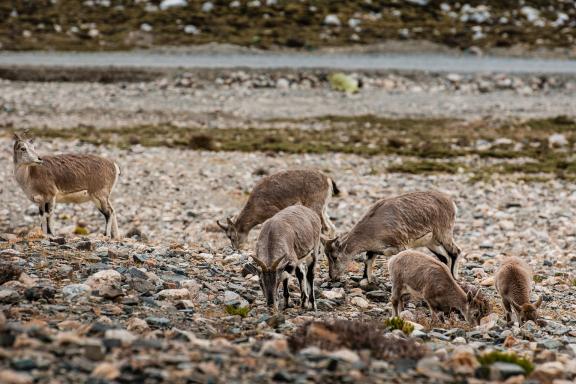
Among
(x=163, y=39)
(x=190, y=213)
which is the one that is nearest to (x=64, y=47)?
(x=163, y=39)

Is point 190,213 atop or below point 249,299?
below

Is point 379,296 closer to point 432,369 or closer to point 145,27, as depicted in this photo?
point 432,369

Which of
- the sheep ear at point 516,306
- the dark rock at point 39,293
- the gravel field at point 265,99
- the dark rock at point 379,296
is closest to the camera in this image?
the dark rock at point 39,293

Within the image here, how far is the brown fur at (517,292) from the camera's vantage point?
1266 cm

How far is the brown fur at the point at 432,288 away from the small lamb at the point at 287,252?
54.1 inches

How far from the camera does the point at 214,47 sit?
220ft

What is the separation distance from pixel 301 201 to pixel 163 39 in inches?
2139

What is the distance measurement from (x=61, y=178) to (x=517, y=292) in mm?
10292

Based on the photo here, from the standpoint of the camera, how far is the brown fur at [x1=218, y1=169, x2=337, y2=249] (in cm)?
1781

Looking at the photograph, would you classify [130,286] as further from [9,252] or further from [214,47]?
[214,47]

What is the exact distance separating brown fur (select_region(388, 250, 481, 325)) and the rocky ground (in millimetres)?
239

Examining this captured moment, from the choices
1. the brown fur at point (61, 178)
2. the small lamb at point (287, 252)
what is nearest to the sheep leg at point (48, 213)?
the brown fur at point (61, 178)

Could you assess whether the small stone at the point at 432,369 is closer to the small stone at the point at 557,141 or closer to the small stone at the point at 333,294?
the small stone at the point at 333,294

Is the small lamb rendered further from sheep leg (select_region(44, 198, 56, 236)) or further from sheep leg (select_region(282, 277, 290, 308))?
sheep leg (select_region(44, 198, 56, 236))
